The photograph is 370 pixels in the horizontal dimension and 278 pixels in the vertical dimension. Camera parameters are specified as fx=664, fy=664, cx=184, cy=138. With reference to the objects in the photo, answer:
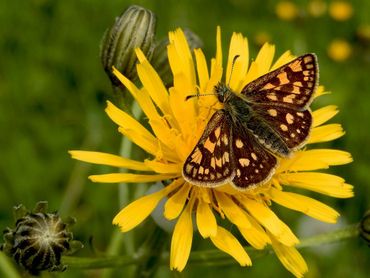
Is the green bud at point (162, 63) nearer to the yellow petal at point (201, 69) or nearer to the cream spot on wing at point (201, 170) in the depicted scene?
the yellow petal at point (201, 69)

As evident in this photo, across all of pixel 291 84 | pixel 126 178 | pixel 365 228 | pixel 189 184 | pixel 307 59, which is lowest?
pixel 365 228

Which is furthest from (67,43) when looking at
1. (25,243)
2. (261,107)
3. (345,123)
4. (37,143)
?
(25,243)

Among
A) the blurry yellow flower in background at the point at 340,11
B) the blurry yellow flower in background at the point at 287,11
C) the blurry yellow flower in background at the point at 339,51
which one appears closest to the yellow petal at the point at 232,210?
the blurry yellow flower in background at the point at 339,51

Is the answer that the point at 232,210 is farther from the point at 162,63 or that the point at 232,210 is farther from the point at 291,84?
the point at 162,63

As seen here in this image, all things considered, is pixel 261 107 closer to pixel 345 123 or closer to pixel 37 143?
pixel 37 143

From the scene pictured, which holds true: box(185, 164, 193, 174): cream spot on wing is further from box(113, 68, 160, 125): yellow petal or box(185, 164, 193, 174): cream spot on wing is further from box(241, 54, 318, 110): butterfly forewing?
box(241, 54, 318, 110): butterfly forewing

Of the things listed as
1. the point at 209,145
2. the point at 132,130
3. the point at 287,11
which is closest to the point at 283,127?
the point at 209,145
